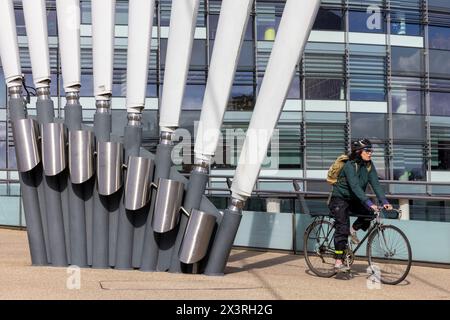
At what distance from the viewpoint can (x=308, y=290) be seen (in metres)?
7.03

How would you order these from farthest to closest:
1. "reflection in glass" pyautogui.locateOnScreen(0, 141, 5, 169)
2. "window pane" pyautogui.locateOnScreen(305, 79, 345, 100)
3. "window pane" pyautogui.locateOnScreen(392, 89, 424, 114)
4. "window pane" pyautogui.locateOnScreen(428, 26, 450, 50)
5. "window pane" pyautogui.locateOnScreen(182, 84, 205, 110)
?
"window pane" pyautogui.locateOnScreen(428, 26, 450, 50), "window pane" pyautogui.locateOnScreen(392, 89, 424, 114), "window pane" pyautogui.locateOnScreen(305, 79, 345, 100), "window pane" pyautogui.locateOnScreen(182, 84, 205, 110), "reflection in glass" pyautogui.locateOnScreen(0, 141, 5, 169)

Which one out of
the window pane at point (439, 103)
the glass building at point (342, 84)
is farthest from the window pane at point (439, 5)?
the window pane at point (439, 103)

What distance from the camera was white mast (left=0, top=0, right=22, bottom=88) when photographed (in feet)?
26.8

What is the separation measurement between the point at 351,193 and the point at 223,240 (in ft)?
5.72

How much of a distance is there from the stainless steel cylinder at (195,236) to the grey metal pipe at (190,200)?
0.78 ft

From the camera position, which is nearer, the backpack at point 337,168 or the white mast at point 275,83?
the white mast at point 275,83

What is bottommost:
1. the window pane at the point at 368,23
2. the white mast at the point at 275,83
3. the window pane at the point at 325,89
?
the white mast at the point at 275,83

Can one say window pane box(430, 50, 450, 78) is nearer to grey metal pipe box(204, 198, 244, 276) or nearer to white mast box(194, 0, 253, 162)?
white mast box(194, 0, 253, 162)

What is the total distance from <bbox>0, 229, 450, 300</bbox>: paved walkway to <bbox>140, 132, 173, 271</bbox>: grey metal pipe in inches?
6.7

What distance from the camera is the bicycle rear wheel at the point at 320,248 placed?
8133 mm

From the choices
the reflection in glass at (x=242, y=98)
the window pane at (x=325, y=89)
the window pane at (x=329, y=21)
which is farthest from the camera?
the window pane at (x=329, y=21)

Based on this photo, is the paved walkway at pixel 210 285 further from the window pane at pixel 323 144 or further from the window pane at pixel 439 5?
the window pane at pixel 439 5

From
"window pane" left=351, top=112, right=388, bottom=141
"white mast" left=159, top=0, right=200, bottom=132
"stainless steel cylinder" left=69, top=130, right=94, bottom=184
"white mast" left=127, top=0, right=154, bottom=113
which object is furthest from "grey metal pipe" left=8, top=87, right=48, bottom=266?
"window pane" left=351, top=112, right=388, bottom=141

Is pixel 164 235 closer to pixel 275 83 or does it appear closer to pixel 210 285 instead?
pixel 210 285
